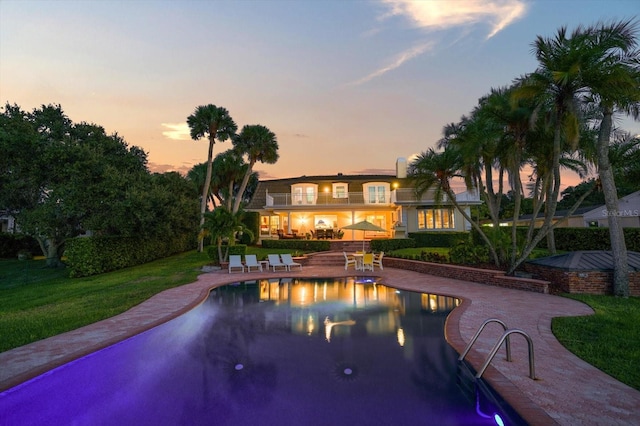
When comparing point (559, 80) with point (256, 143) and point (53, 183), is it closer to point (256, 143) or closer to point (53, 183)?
point (256, 143)

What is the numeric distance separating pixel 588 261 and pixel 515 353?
7.89 meters

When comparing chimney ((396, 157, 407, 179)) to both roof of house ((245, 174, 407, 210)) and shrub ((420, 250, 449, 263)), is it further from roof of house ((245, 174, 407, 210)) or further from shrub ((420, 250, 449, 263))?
shrub ((420, 250, 449, 263))

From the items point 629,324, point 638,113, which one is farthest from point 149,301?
point 638,113

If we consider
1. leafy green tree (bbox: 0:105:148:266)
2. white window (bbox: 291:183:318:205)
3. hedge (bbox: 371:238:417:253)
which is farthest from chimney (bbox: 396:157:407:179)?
leafy green tree (bbox: 0:105:148:266)

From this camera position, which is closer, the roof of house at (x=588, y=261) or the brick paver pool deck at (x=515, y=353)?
the brick paver pool deck at (x=515, y=353)

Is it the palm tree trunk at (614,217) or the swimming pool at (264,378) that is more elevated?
the palm tree trunk at (614,217)

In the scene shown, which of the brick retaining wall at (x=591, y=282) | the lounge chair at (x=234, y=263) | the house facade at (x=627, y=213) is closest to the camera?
the brick retaining wall at (x=591, y=282)

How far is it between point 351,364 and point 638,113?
12426 mm

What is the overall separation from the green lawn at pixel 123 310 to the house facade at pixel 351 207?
15.1m

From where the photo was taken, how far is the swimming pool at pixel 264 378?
3.85 meters

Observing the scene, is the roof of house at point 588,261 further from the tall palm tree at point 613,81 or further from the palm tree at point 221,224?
the palm tree at point 221,224

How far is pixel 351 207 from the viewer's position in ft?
94.8

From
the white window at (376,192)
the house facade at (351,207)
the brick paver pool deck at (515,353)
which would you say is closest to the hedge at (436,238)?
the house facade at (351,207)

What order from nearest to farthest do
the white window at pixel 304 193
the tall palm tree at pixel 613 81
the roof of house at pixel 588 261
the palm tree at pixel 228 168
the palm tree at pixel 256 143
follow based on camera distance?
the tall palm tree at pixel 613 81
the roof of house at pixel 588 261
the palm tree at pixel 256 143
the white window at pixel 304 193
the palm tree at pixel 228 168
